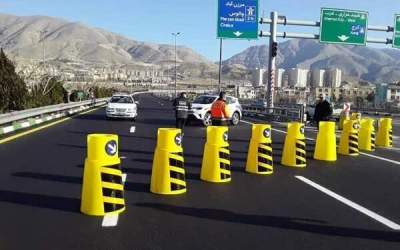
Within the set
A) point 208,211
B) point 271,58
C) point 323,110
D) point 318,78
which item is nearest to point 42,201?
point 208,211

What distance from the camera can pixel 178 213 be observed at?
271 inches

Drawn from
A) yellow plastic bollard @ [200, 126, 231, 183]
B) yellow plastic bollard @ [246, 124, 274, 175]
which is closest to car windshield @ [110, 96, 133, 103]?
yellow plastic bollard @ [246, 124, 274, 175]

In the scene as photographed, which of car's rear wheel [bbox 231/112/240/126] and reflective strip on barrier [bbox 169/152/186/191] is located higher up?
reflective strip on barrier [bbox 169/152/186/191]

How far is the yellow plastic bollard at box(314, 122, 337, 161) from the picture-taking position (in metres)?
12.6

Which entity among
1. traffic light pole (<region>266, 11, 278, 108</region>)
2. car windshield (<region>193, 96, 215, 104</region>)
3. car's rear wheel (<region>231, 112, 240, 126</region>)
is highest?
traffic light pole (<region>266, 11, 278, 108</region>)

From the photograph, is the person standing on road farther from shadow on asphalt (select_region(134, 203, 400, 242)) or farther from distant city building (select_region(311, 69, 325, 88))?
distant city building (select_region(311, 69, 325, 88))

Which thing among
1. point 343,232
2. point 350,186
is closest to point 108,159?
point 343,232

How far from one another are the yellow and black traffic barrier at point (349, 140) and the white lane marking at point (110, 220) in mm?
9495

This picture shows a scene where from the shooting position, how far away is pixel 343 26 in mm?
29469

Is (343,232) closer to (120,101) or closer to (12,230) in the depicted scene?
(12,230)

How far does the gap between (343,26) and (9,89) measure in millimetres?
19519

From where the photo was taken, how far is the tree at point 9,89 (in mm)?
24688

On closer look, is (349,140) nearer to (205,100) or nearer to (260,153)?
(260,153)

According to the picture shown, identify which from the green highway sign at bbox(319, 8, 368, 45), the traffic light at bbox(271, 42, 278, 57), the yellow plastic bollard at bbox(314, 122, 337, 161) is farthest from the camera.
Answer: the traffic light at bbox(271, 42, 278, 57)
